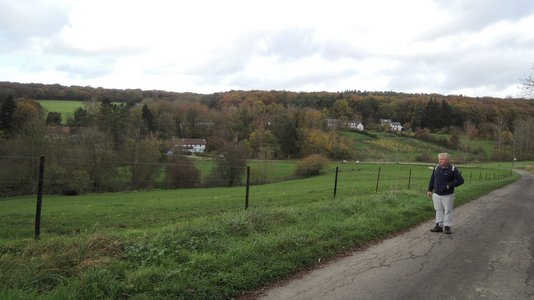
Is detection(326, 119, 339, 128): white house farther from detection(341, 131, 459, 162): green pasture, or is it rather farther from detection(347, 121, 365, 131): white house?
detection(347, 121, 365, 131): white house

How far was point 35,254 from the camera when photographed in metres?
5.72

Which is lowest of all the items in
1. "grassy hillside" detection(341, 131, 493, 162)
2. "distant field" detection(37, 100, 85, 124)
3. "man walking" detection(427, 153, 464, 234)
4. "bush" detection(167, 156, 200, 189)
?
"bush" detection(167, 156, 200, 189)

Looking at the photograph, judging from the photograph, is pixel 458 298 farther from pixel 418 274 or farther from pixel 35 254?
pixel 35 254

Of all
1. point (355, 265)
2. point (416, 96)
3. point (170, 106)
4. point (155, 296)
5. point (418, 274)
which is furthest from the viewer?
point (416, 96)

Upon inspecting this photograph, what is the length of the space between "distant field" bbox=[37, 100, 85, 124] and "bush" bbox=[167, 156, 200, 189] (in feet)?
127

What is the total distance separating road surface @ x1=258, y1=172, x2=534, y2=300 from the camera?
5566 millimetres

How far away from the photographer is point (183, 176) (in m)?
47.8

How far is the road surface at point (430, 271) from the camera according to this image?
5566 mm

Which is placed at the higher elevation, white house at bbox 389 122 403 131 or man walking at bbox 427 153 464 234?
white house at bbox 389 122 403 131

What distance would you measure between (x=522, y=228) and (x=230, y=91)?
471 ft

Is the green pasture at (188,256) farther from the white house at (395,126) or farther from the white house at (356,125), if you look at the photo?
the white house at (395,126)

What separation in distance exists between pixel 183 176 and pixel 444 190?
4019cm

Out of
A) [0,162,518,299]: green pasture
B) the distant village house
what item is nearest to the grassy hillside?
the distant village house

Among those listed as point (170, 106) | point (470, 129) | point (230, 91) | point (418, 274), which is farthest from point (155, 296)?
point (230, 91)
